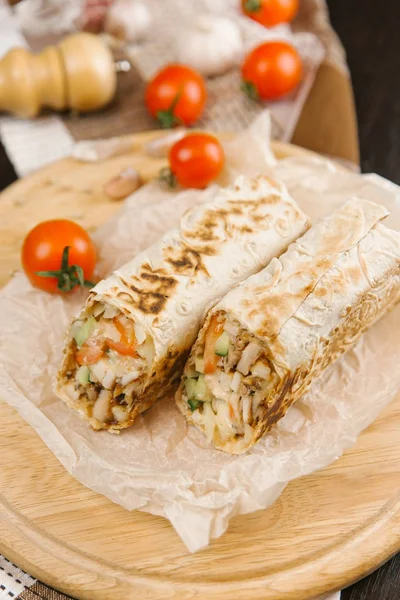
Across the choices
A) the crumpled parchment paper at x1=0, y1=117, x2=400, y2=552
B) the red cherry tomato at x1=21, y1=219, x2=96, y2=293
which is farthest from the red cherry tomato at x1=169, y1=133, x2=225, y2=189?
the red cherry tomato at x1=21, y1=219, x2=96, y2=293

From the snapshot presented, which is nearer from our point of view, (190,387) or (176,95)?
(190,387)

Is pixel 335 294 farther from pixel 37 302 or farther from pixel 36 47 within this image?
pixel 36 47

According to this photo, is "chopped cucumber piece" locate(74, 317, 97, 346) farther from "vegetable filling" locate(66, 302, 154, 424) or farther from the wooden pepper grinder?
the wooden pepper grinder

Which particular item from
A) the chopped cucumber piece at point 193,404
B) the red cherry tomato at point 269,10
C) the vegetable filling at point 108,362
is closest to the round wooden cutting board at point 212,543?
the vegetable filling at point 108,362

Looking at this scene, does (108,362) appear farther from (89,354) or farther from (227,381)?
(227,381)

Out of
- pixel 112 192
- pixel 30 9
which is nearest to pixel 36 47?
pixel 30 9

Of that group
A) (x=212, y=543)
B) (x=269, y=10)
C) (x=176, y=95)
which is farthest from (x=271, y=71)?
(x=212, y=543)
